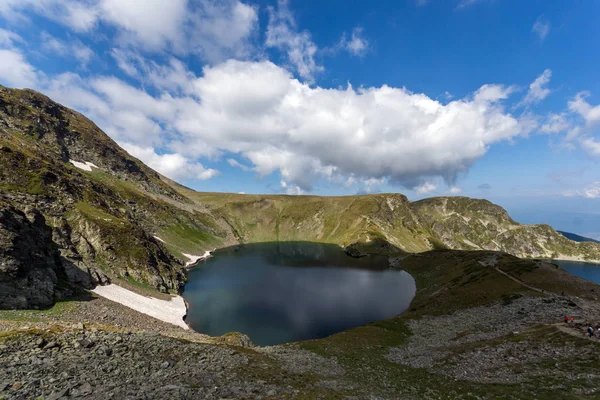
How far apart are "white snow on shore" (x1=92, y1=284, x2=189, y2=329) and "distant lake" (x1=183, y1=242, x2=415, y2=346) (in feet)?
12.7

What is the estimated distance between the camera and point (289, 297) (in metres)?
95.2

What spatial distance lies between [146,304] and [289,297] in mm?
44496

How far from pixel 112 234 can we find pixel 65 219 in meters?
14.5

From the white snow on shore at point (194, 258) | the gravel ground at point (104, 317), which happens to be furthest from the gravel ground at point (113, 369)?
the white snow on shore at point (194, 258)

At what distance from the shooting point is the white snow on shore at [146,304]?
70625 mm

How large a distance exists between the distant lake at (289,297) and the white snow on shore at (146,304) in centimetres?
386

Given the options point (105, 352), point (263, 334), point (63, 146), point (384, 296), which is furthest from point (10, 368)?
point (63, 146)

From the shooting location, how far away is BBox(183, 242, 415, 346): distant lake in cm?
7119

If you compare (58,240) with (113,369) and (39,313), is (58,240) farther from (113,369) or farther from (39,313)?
(113,369)

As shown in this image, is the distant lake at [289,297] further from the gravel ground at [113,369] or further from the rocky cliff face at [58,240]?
the gravel ground at [113,369]

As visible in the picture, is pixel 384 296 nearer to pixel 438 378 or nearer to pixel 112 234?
pixel 438 378

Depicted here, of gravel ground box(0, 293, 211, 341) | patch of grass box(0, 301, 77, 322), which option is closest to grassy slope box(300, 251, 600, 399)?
gravel ground box(0, 293, 211, 341)

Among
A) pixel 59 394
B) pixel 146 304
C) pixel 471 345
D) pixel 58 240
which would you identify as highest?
pixel 58 240

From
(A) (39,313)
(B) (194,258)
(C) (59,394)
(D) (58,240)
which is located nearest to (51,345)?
(C) (59,394)
